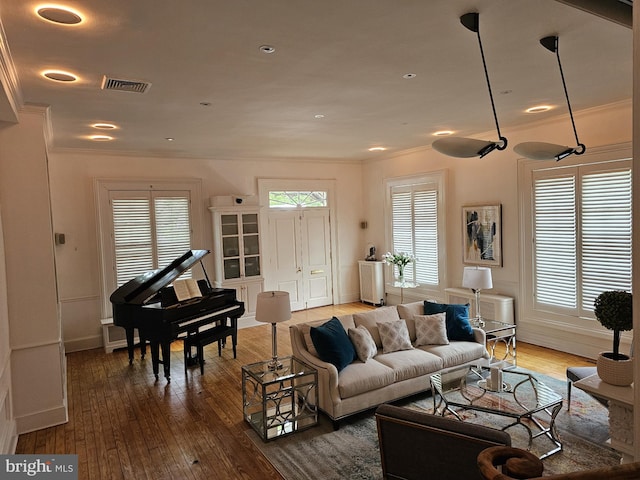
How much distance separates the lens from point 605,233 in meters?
5.17

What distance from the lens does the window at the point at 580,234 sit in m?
5.02

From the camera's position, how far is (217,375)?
210 inches

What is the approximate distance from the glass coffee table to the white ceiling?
2676mm

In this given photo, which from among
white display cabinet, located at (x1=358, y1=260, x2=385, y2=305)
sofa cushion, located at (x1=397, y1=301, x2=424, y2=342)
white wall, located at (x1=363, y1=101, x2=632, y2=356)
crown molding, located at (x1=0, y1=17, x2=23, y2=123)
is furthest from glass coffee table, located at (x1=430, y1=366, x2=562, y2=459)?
white display cabinet, located at (x1=358, y1=260, x2=385, y2=305)


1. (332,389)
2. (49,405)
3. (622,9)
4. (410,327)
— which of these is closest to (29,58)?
(49,405)

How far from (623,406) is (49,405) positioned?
4781 mm

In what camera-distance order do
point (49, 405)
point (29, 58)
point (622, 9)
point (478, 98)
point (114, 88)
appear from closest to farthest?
point (622, 9) < point (29, 58) < point (114, 88) < point (49, 405) < point (478, 98)

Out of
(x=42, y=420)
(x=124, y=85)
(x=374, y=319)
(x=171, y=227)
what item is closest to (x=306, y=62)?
(x=124, y=85)

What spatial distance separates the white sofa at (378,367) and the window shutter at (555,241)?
1644 millimetres

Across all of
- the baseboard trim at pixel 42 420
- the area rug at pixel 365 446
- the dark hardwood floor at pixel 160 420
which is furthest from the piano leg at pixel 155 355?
the area rug at pixel 365 446

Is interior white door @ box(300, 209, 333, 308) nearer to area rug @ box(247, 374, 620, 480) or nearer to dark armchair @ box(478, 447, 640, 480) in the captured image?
area rug @ box(247, 374, 620, 480)

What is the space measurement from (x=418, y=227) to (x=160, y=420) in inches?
215

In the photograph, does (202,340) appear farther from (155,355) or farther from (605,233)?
(605,233)

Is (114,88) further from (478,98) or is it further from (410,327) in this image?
(410,327)
